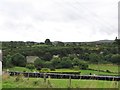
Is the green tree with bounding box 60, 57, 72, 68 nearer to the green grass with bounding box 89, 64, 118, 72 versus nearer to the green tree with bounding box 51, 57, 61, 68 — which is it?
the green tree with bounding box 51, 57, 61, 68

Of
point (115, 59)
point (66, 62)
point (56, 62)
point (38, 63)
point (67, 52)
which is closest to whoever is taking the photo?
point (56, 62)

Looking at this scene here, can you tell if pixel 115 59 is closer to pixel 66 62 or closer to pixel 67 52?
pixel 66 62

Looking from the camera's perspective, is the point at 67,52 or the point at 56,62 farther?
the point at 67,52

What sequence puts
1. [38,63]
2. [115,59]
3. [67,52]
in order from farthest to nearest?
[67,52]
[115,59]
[38,63]

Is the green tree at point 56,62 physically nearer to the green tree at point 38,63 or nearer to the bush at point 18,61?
the green tree at point 38,63

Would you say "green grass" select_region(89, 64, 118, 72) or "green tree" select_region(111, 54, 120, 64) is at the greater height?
"green tree" select_region(111, 54, 120, 64)

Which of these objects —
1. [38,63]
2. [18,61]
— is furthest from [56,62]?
[18,61]

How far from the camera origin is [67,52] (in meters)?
32.9

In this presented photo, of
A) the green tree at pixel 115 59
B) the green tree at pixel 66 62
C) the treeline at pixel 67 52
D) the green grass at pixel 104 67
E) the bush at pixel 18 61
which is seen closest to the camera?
the green grass at pixel 104 67

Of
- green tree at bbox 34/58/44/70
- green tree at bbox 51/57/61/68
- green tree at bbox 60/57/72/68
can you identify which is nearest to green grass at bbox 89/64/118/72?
green tree at bbox 60/57/72/68

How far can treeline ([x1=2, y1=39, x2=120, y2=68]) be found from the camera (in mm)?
27703

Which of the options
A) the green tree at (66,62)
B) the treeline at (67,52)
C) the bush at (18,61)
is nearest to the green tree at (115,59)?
the treeline at (67,52)

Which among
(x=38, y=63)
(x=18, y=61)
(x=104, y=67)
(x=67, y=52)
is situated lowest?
(x=104, y=67)

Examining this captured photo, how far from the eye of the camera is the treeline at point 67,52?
27703 millimetres
